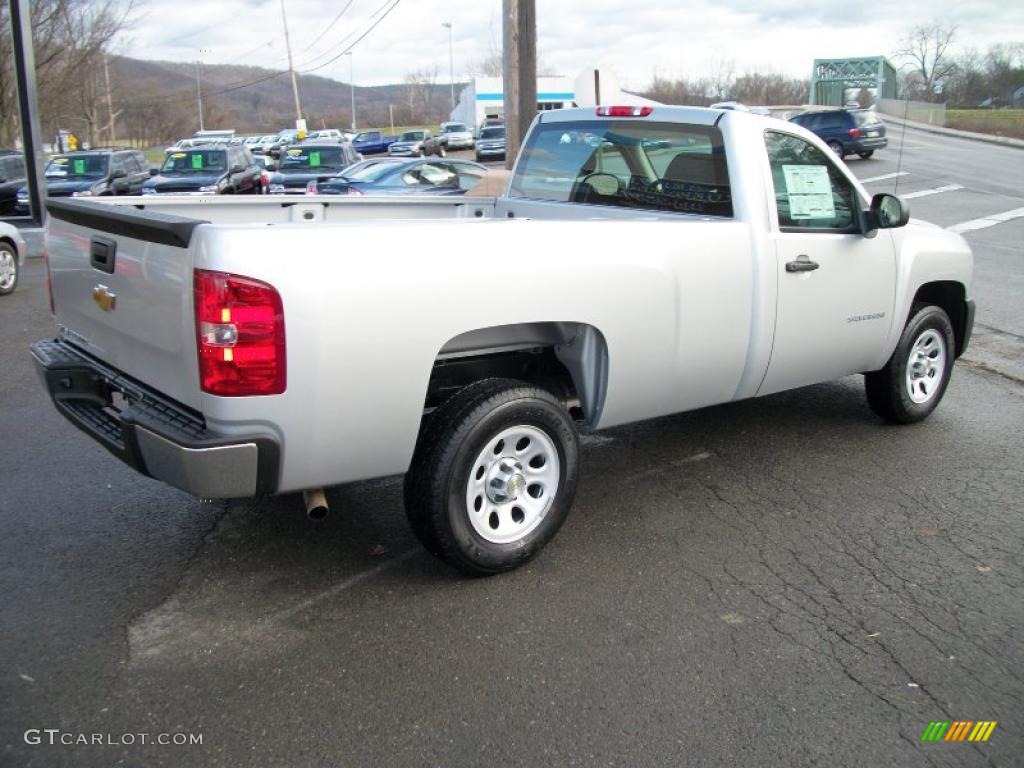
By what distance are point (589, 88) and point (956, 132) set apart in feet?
157

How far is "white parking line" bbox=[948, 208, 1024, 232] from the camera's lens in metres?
17.3

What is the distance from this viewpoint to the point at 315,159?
72.0ft

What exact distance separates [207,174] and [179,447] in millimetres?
18947

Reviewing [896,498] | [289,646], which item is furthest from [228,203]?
[896,498]

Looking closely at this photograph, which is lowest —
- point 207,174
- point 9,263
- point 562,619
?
point 562,619

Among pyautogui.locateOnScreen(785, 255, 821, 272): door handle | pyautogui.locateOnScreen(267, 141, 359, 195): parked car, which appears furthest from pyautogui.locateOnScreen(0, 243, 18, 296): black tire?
pyautogui.locateOnScreen(267, 141, 359, 195): parked car

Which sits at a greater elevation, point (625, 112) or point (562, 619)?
point (625, 112)

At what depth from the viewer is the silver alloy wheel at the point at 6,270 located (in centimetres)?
1108

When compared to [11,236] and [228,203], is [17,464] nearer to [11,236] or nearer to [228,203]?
[228,203]

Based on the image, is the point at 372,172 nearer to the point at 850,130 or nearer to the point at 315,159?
the point at 315,159

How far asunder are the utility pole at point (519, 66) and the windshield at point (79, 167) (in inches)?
504

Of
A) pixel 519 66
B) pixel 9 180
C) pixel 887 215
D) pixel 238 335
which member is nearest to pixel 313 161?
pixel 9 180

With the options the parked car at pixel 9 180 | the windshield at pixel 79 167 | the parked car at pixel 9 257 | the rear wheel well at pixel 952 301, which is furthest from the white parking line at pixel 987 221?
the windshield at pixel 79 167

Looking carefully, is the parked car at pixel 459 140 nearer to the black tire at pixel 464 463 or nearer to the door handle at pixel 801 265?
the door handle at pixel 801 265
